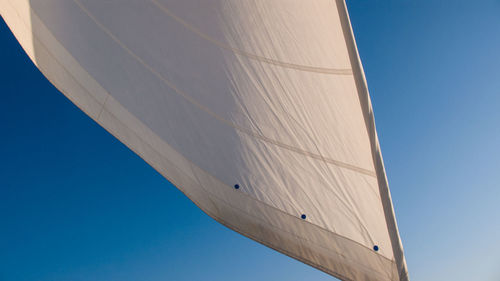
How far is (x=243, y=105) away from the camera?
3146 millimetres

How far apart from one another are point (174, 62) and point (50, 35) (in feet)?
4.73

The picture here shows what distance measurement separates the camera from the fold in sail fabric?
9.24 feet

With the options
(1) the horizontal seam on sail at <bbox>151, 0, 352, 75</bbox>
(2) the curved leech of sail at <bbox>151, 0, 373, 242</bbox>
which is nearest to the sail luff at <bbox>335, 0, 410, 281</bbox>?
(2) the curved leech of sail at <bbox>151, 0, 373, 242</bbox>

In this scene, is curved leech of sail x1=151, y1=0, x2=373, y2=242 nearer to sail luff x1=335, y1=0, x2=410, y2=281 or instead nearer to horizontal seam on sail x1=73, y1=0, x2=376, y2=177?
horizontal seam on sail x1=73, y1=0, x2=376, y2=177

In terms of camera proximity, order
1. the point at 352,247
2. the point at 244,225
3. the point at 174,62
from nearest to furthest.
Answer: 1. the point at 352,247
2. the point at 174,62
3. the point at 244,225

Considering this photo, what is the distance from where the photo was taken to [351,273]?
122 inches

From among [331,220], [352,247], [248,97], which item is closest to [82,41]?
[248,97]

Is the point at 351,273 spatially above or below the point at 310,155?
below

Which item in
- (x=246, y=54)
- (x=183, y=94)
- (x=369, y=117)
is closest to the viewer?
(x=369, y=117)

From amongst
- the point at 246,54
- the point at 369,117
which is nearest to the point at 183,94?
the point at 246,54

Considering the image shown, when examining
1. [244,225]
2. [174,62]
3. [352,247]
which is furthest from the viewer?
[244,225]

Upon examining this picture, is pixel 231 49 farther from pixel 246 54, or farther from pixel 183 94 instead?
pixel 183 94

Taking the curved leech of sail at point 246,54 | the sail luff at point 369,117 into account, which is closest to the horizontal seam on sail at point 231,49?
the curved leech of sail at point 246,54

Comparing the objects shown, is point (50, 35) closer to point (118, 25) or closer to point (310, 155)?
point (118, 25)
